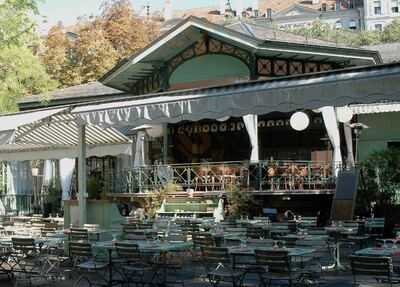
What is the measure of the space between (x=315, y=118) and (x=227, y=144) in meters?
4.26

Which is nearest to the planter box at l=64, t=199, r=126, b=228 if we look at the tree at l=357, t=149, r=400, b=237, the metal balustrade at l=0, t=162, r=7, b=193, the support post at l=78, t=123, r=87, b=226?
the support post at l=78, t=123, r=87, b=226

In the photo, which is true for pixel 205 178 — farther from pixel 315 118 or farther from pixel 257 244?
pixel 257 244

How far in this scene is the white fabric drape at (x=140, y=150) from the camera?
23875 millimetres

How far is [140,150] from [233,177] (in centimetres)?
439

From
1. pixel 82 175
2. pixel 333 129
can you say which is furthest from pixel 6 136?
pixel 333 129

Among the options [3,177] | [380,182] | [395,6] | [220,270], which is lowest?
[220,270]

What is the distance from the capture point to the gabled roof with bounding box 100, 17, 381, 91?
72.5 feet

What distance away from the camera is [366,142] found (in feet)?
76.3

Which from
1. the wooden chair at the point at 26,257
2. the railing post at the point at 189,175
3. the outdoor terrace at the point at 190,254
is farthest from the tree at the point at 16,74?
the wooden chair at the point at 26,257

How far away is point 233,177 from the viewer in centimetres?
2136

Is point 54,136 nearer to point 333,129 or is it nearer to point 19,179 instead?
point 333,129

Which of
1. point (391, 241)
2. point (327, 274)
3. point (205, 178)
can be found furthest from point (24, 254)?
point (205, 178)

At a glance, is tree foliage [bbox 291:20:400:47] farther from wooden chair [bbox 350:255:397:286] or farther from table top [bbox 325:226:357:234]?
A: wooden chair [bbox 350:255:397:286]

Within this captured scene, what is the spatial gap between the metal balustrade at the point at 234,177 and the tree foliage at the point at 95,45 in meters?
15.8
